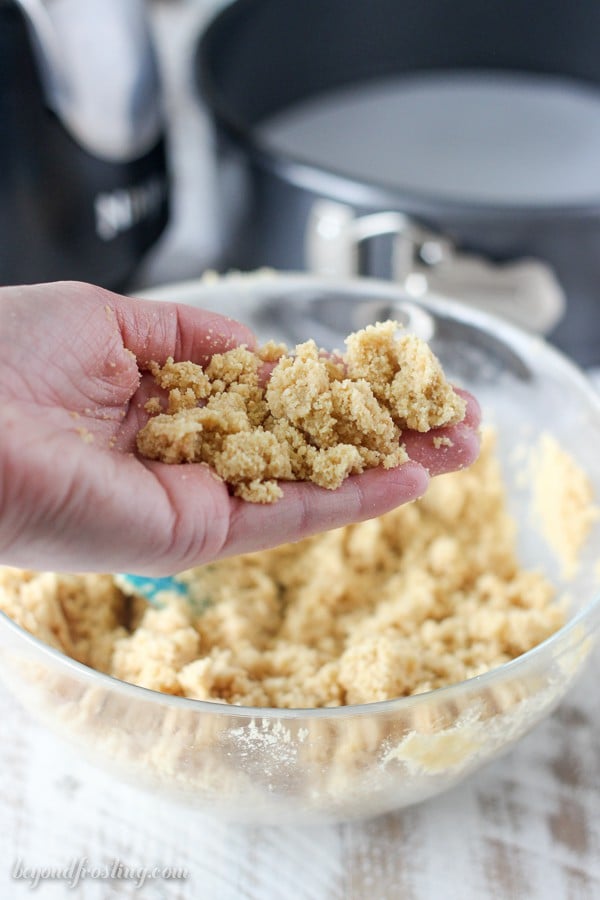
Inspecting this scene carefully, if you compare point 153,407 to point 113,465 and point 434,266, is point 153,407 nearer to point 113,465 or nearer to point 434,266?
point 113,465

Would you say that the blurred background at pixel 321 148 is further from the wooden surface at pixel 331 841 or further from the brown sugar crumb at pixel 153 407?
the wooden surface at pixel 331 841

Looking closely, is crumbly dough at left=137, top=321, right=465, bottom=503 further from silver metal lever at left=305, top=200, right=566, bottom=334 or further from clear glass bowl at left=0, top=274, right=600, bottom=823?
silver metal lever at left=305, top=200, right=566, bottom=334

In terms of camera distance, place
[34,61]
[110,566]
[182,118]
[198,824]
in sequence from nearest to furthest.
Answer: [110,566]
[198,824]
[34,61]
[182,118]

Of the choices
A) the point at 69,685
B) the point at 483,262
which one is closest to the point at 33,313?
the point at 69,685

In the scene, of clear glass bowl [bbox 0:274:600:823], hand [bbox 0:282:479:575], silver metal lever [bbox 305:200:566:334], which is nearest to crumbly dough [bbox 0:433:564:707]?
clear glass bowl [bbox 0:274:600:823]

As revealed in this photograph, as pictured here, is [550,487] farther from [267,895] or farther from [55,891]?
[55,891]

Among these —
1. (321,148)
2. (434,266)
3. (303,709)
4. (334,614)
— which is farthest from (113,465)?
(321,148)
